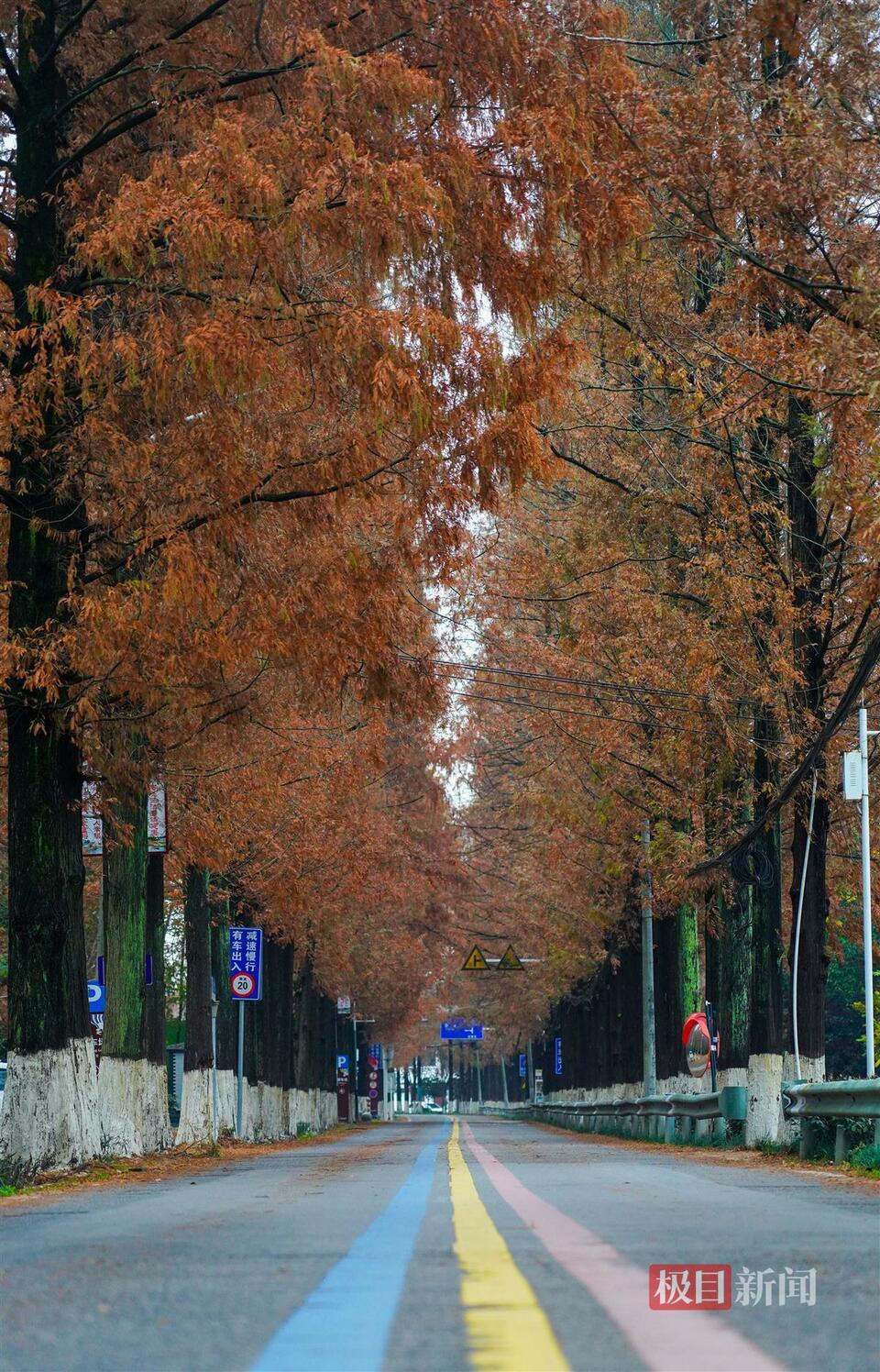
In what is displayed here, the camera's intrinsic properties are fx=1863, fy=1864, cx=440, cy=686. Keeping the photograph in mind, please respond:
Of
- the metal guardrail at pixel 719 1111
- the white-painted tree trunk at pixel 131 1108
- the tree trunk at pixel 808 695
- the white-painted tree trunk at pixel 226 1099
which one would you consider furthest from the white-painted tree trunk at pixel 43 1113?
the white-painted tree trunk at pixel 226 1099

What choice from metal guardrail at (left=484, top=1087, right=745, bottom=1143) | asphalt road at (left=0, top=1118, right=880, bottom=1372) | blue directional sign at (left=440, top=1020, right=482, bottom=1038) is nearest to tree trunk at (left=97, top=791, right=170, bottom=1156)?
metal guardrail at (left=484, top=1087, right=745, bottom=1143)

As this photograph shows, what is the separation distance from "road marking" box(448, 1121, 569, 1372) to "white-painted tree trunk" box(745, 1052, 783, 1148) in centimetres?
1606

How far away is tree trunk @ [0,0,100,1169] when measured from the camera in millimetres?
16656

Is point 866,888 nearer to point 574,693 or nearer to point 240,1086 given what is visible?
point 574,693

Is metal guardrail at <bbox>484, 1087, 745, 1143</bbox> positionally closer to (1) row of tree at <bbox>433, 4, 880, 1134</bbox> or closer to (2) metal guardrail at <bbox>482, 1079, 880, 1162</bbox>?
(2) metal guardrail at <bbox>482, 1079, 880, 1162</bbox>

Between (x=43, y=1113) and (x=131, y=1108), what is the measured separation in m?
7.56

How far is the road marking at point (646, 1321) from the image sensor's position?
442 centimetres

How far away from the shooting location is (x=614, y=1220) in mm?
8859

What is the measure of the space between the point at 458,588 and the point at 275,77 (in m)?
12.8

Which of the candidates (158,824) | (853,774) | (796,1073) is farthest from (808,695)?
(158,824)

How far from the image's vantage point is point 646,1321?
16.6ft

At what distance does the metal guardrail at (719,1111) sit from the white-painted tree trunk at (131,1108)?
7.80 m

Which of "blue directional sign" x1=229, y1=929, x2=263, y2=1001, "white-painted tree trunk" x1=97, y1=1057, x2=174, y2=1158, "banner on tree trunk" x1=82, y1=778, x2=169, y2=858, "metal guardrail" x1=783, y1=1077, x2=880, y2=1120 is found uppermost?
"banner on tree trunk" x1=82, y1=778, x2=169, y2=858

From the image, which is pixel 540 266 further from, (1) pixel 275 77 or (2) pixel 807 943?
(2) pixel 807 943
